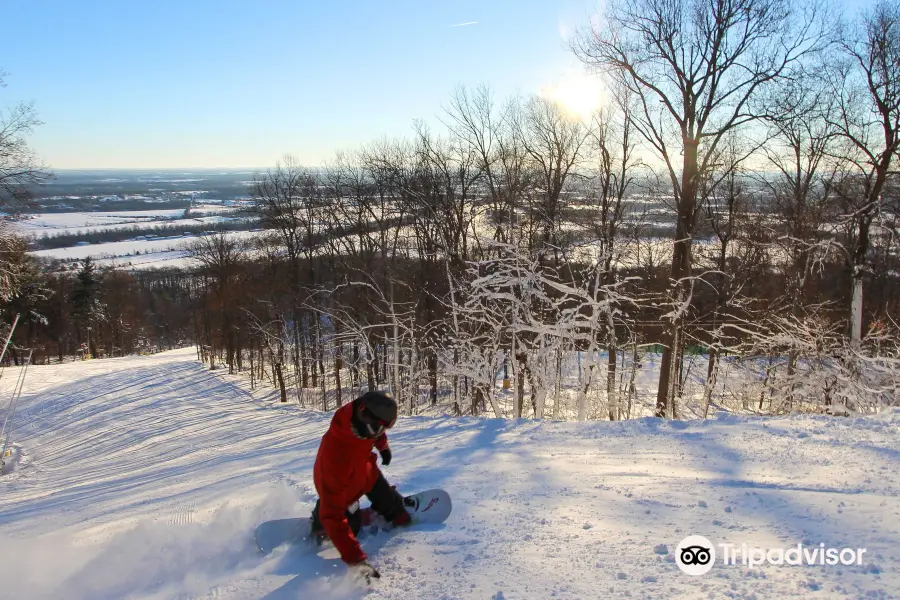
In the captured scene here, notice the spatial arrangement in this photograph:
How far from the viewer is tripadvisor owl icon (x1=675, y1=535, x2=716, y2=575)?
3.13 meters

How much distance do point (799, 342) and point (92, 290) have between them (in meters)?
58.4

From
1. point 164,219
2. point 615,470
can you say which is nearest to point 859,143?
point 615,470

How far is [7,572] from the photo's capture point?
3.64m

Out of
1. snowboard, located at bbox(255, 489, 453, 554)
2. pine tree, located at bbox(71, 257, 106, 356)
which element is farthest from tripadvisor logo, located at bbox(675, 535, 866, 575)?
pine tree, located at bbox(71, 257, 106, 356)

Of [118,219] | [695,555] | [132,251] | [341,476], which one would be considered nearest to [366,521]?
[341,476]

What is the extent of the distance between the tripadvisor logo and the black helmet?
80.4 inches

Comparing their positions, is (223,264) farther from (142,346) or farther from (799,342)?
(142,346)

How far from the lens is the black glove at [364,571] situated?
10.6 ft

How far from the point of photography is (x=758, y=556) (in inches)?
126

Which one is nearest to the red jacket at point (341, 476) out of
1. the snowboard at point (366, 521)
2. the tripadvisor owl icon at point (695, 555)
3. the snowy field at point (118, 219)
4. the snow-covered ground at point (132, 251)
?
the snowboard at point (366, 521)

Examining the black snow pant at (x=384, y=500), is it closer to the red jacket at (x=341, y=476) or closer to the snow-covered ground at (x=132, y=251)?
the red jacket at (x=341, y=476)

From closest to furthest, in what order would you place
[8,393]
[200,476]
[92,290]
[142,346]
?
[200,476] → [8,393] → [92,290] → [142,346]

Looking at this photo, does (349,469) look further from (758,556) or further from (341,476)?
(758,556)

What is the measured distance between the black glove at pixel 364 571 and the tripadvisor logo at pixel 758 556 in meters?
1.91
